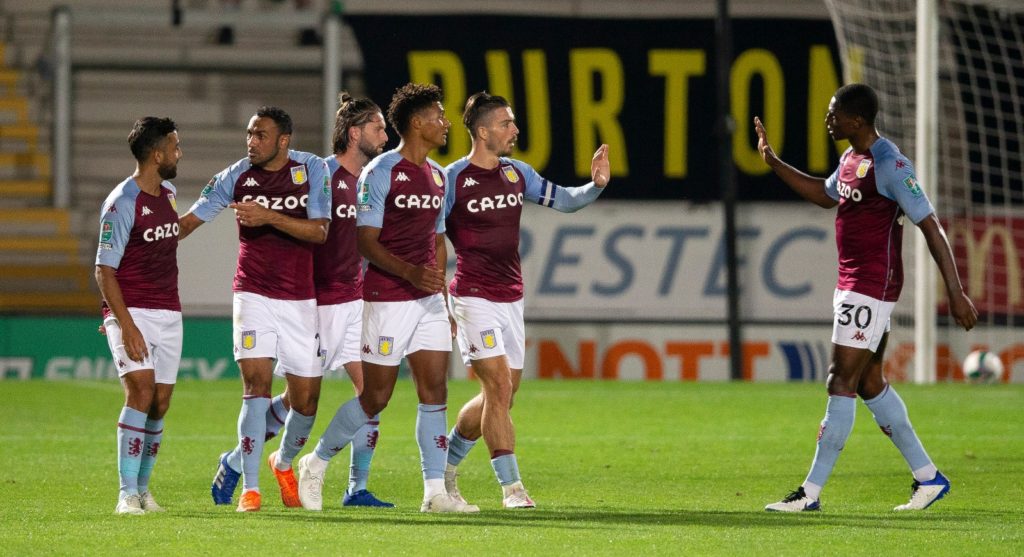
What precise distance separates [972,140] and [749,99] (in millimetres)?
2632

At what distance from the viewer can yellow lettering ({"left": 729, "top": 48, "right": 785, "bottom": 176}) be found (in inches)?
712

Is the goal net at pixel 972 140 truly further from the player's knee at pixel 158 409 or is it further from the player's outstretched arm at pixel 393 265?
the player's knee at pixel 158 409

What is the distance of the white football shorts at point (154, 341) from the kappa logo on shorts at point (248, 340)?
303 millimetres

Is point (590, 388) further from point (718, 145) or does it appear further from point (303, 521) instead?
point (303, 521)

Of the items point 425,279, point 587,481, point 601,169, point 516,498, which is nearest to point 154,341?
point 425,279

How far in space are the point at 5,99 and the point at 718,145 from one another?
32.0 ft

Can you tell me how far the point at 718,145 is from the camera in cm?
1794

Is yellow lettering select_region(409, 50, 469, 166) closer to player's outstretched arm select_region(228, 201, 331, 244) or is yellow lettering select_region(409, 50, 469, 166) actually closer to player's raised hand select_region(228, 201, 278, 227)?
player's outstretched arm select_region(228, 201, 331, 244)

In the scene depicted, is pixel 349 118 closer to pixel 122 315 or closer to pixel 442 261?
pixel 442 261

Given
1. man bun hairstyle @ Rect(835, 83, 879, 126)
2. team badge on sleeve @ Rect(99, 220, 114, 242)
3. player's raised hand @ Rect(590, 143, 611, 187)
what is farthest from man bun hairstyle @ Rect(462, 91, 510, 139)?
team badge on sleeve @ Rect(99, 220, 114, 242)

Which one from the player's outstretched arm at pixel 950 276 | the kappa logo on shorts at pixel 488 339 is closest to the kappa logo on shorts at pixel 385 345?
the kappa logo on shorts at pixel 488 339

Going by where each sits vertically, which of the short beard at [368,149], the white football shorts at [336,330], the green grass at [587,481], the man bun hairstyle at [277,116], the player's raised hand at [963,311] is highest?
the man bun hairstyle at [277,116]

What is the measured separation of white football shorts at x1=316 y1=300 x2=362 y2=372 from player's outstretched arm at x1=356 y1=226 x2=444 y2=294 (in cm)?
99

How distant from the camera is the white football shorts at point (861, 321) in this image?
699 cm
